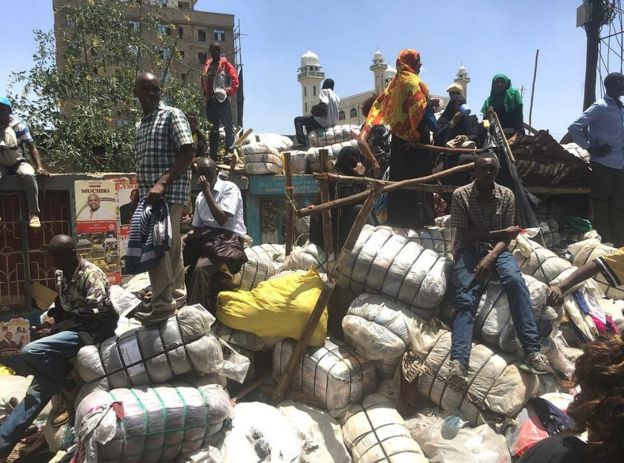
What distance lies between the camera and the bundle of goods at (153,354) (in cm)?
347

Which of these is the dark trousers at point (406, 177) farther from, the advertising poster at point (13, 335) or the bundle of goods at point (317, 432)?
the advertising poster at point (13, 335)

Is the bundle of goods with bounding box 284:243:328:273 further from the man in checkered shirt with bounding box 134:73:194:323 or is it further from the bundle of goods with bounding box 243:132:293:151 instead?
the bundle of goods with bounding box 243:132:293:151

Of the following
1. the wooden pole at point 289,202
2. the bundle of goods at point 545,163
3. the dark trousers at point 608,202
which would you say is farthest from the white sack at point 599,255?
the wooden pole at point 289,202

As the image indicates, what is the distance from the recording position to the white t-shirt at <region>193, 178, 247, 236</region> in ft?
14.3

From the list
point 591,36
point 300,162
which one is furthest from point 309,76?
point 300,162

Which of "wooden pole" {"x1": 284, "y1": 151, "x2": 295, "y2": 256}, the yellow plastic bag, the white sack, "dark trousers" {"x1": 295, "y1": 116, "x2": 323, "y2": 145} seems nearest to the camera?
the yellow plastic bag

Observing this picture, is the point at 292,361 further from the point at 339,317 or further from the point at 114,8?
the point at 114,8

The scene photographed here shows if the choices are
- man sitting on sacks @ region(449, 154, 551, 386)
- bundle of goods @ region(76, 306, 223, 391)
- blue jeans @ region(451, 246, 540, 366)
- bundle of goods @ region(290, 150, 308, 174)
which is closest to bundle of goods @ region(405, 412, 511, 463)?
man sitting on sacks @ region(449, 154, 551, 386)

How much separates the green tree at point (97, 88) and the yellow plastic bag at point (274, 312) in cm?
524

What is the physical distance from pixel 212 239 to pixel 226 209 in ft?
0.93

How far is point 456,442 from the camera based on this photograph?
10.9 feet

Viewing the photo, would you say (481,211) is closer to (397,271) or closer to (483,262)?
(483,262)

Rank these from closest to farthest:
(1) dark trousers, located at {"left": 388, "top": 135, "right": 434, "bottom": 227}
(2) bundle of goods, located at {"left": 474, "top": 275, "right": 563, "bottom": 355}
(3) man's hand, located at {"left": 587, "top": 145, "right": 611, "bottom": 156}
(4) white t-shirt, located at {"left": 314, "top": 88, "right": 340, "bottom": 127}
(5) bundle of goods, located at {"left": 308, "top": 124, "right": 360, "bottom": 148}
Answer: (2) bundle of goods, located at {"left": 474, "top": 275, "right": 563, "bottom": 355}, (1) dark trousers, located at {"left": 388, "top": 135, "right": 434, "bottom": 227}, (3) man's hand, located at {"left": 587, "top": 145, "right": 611, "bottom": 156}, (5) bundle of goods, located at {"left": 308, "top": 124, "right": 360, "bottom": 148}, (4) white t-shirt, located at {"left": 314, "top": 88, "right": 340, "bottom": 127}

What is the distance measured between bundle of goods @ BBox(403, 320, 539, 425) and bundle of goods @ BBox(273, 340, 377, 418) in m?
0.35
